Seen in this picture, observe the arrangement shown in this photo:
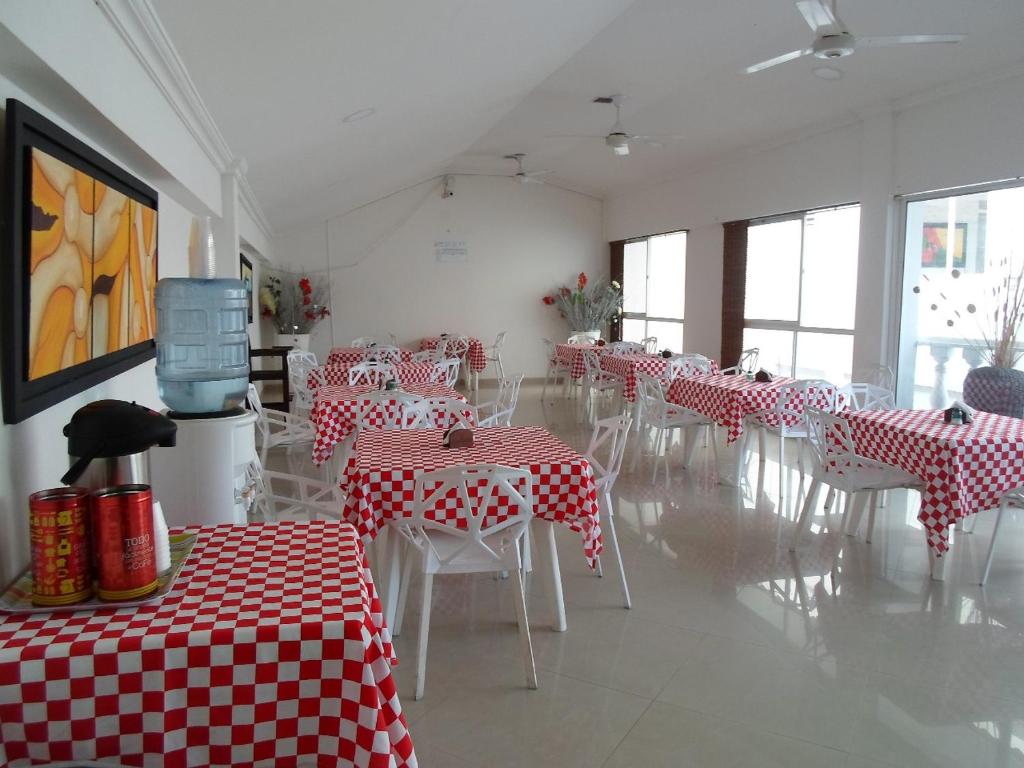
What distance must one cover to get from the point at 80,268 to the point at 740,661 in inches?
95.9

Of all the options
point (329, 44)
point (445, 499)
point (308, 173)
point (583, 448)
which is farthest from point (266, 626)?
point (308, 173)

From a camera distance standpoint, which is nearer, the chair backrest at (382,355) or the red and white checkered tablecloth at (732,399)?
the red and white checkered tablecloth at (732,399)

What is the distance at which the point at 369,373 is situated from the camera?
20.3ft

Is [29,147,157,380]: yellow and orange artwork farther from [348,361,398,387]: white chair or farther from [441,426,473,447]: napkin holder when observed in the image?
[348,361,398,387]: white chair

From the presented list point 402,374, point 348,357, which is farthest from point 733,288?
point 348,357

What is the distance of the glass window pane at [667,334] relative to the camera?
9547 millimetres

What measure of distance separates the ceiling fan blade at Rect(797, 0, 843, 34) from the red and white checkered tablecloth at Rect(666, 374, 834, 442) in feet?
7.09

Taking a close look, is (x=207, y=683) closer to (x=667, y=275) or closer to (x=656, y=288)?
(x=667, y=275)

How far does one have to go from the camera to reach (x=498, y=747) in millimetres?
2082

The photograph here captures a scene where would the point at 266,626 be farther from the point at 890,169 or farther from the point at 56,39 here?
the point at 890,169

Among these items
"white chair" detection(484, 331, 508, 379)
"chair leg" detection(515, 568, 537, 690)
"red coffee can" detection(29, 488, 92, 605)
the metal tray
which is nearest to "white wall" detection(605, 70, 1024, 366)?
"white chair" detection(484, 331, 508, 379)

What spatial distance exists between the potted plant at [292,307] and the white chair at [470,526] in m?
7.11

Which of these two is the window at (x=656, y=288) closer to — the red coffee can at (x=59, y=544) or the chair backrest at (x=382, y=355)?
the chair backrest at (x=382, y=355)

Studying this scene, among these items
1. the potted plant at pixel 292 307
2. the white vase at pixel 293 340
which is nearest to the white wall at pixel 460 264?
the potted plant at pixel 292 307
